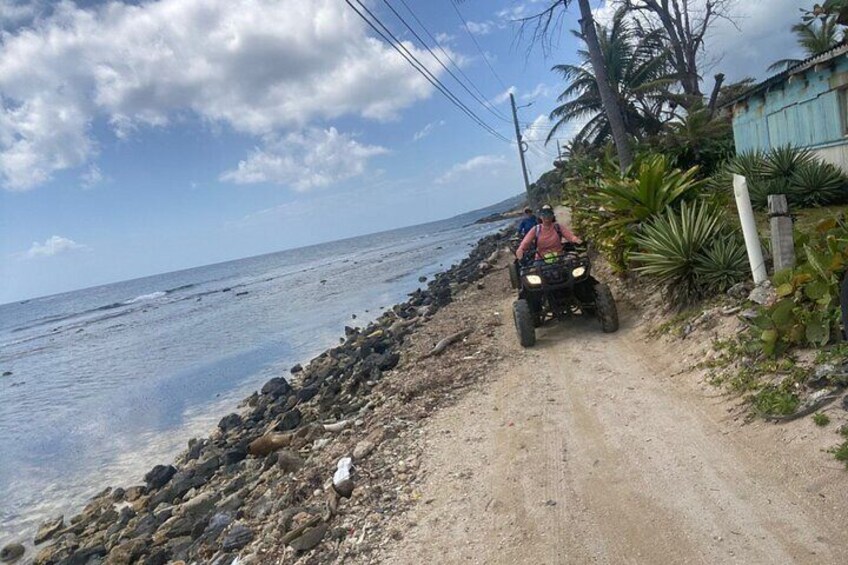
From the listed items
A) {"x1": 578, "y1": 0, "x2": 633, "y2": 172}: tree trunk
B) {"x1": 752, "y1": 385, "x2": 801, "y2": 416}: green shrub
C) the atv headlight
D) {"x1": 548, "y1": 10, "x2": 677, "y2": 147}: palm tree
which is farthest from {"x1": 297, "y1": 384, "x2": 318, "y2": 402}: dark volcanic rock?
{"x1": 548, "y1": 10, "x2": 677, "y2": 147}: palm tree

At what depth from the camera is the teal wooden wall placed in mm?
10898

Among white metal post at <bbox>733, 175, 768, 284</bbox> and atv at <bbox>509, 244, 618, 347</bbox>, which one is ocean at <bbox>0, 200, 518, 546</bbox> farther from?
white metal post at <bbox>733, 175, 768, 284</bbox>

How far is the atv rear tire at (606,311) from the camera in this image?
Result: 7121 millimetres

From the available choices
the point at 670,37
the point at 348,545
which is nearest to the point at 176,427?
the point at 348,545

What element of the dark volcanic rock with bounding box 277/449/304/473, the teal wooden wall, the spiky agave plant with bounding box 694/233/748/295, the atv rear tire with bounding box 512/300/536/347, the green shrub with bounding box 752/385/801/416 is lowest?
the dark volcanic rock with bounding box 277/449/304/473

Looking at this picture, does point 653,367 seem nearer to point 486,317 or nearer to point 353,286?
point 486,317

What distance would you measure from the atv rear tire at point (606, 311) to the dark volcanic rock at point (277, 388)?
671 cm

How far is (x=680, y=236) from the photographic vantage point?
659 cm

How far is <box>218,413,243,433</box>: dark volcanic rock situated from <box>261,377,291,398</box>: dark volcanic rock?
91cm

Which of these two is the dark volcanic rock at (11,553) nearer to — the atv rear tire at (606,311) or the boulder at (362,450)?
Result: the boulder at (362,450)

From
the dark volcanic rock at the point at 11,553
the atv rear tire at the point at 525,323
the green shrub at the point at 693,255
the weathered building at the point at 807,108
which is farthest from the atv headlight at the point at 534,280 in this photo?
the weathered building at the point at 807,108

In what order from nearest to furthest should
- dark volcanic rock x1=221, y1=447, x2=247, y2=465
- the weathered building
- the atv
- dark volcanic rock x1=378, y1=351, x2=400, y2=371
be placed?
the atv < dark volcanic rock x1=221, y1=447, x2=247, y2=465 < dark volcanic rock x1=378, y1=351, x2=400, y2=371 < the weathered building

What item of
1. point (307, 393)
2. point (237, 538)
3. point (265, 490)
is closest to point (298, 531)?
point (237, 538)

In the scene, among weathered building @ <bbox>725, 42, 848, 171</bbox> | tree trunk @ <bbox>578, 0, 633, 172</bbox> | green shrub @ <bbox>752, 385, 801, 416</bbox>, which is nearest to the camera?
green shrub @ <bbox>752, 385, 801, 416</bbox>
